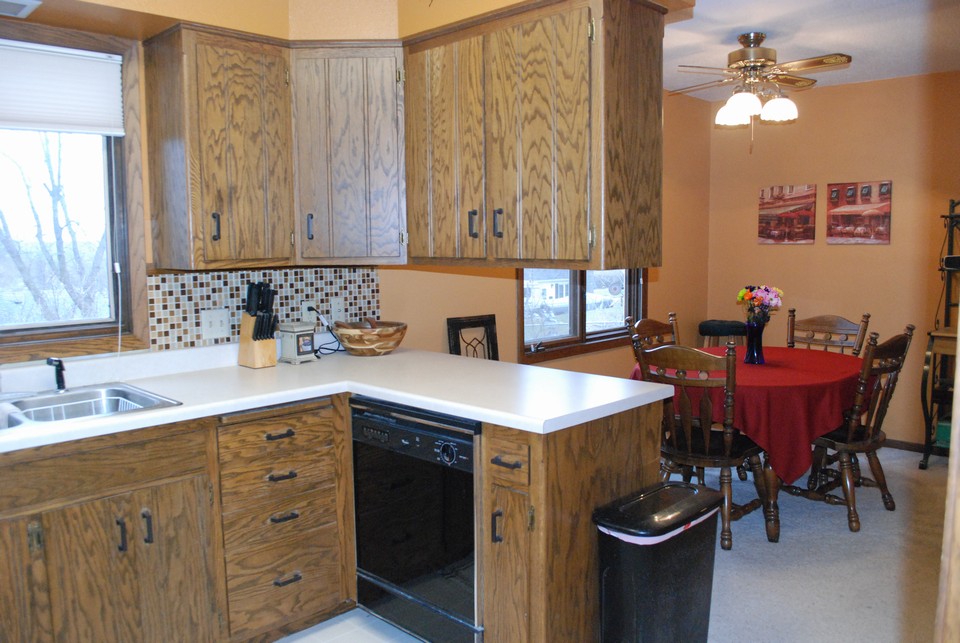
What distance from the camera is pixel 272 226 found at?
3045 mm

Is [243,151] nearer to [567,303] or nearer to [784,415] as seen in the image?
[784,415]

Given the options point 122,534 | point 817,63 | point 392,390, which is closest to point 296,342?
point 392,390

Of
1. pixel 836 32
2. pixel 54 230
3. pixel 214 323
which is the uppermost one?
pixel 836 32

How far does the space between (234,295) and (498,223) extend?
3.97 ft

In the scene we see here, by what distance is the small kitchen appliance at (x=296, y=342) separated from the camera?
124 inches

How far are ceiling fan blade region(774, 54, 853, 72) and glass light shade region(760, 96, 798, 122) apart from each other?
16 centimetres

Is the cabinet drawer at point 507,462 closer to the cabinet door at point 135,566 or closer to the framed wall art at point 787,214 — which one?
the cabinet door at point 135,566

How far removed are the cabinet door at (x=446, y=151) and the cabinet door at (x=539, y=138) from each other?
0.07 meters

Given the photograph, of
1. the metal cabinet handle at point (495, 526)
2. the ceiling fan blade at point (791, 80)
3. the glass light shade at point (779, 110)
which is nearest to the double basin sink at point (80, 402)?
the metal cabinet handle at point (495, 526)

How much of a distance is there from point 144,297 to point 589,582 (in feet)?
6.55

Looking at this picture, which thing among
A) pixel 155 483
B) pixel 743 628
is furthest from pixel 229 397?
pixel 743 628

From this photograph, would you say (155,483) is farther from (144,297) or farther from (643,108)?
(643,108)

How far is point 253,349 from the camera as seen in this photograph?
3.07 m

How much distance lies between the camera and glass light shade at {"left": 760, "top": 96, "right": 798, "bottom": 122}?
3768mm
